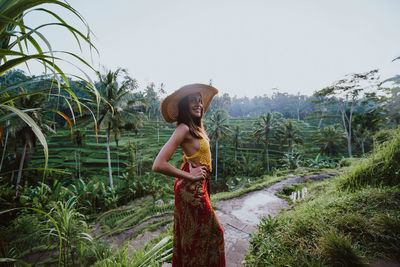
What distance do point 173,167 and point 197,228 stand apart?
→ 54 cm

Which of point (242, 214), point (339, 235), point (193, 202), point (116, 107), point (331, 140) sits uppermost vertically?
point (116, 107)

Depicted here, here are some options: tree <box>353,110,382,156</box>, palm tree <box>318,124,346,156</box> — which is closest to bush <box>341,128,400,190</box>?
tree <box>353,110,382,156</box>

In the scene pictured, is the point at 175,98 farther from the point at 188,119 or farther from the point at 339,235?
the point at 339,235

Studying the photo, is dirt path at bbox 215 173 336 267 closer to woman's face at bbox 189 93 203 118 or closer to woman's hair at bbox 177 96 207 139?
woman's hair at bbox 177 96 207 139

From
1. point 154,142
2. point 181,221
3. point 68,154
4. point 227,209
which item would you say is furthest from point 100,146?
point 181,221

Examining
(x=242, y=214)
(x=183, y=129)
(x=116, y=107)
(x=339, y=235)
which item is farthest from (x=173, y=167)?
(x=116, y=107)

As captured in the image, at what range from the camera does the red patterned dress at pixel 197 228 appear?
4.40 feet

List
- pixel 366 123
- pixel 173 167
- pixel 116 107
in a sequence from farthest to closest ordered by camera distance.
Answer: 1. pixel 366 123
2. pixel 116 107
3. pixel 173 167

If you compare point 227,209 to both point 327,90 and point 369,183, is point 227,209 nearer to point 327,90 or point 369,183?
point 369,183

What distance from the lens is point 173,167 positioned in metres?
1.31

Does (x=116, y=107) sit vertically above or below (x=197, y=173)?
above

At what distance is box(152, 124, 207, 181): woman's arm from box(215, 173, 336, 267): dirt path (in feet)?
5.32

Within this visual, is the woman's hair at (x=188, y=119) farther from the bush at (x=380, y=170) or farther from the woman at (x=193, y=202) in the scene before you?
the bush at (x=380, y=170)

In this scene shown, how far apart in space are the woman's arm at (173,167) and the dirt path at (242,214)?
162 cm
